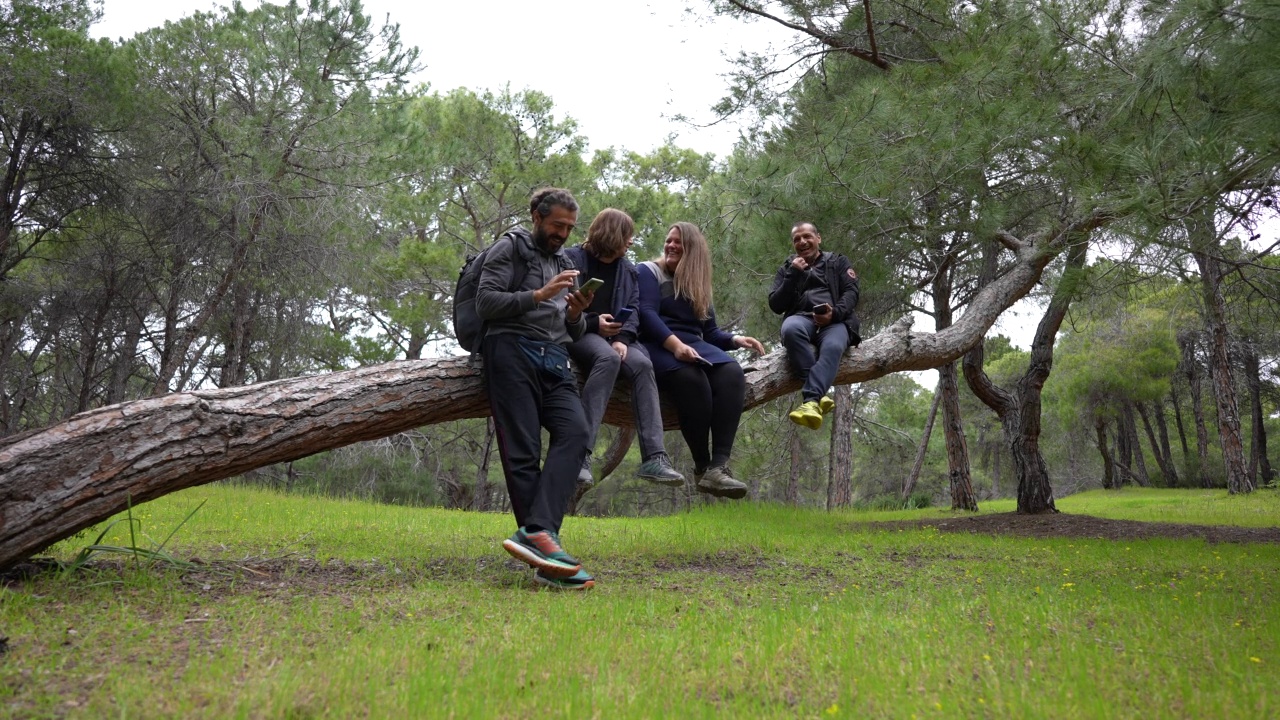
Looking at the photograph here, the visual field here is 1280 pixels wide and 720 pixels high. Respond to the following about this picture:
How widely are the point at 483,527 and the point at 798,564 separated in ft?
9.62

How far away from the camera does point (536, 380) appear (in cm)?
409

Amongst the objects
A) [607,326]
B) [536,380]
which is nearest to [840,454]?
[607,326]

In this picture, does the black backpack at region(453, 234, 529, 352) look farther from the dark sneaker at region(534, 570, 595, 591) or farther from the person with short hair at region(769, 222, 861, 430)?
the person with short hair at region(769, 222, 861, 430)

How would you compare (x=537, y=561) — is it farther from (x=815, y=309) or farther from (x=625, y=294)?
(x=815, y=309)

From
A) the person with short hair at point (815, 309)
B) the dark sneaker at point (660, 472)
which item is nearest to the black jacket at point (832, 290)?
the person with short hair at point (815, 309)

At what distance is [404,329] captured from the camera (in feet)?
57.2

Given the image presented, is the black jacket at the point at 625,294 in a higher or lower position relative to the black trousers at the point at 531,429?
higher

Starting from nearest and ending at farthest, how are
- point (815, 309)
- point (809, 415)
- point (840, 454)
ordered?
point (809, 415) < point (815, 309) < point (840, 454)

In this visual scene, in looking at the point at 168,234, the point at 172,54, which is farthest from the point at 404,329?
the point at 172,54

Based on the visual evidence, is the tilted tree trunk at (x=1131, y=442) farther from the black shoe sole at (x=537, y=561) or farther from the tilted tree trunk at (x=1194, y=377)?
the black shoe sole at (x=537, y=561)

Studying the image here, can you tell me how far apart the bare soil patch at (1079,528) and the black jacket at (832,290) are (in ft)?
9.88

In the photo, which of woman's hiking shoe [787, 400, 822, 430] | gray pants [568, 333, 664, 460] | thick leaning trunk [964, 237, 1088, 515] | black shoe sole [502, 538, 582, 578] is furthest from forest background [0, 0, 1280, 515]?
black shoe sole [502, 538, 582, 578]

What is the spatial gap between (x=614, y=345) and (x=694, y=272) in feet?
2.77

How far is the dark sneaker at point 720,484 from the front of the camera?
461cm
